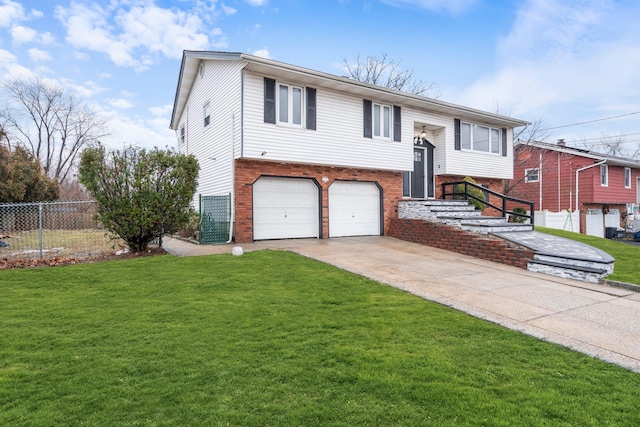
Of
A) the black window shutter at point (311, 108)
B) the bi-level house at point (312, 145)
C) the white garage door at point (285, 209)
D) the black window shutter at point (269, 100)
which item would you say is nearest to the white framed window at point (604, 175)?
the bi-level house at point (312, 145)

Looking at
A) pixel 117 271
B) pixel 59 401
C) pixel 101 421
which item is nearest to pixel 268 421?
pixel 101 421

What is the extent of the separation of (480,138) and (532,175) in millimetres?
10533

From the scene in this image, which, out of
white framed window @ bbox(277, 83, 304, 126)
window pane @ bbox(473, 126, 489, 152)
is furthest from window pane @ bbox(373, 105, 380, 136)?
window pane @ bbox(473, 126, 489, 152)

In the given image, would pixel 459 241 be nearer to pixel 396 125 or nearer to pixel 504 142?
pixel 396 125

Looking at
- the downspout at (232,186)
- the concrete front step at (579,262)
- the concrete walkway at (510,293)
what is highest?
the downspout at (232,186)

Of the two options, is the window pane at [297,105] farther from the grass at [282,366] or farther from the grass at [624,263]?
the grass at [624,263]

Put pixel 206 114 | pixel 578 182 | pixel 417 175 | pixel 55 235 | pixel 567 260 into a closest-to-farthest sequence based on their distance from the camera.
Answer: pixel 567 260
pixel 206 114
pixel 55 235
pixel 417 175
pixel 578 182

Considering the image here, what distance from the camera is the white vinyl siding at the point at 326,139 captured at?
10.6m

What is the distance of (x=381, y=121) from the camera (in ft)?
43.7

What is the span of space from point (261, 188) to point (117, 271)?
5.36 meters

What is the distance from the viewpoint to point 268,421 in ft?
7.68

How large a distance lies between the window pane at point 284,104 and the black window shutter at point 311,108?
0.70m

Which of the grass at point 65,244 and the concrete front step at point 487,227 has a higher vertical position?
the concrete front step at point 487,227

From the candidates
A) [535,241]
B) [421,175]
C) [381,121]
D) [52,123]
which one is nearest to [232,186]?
[381,121]
